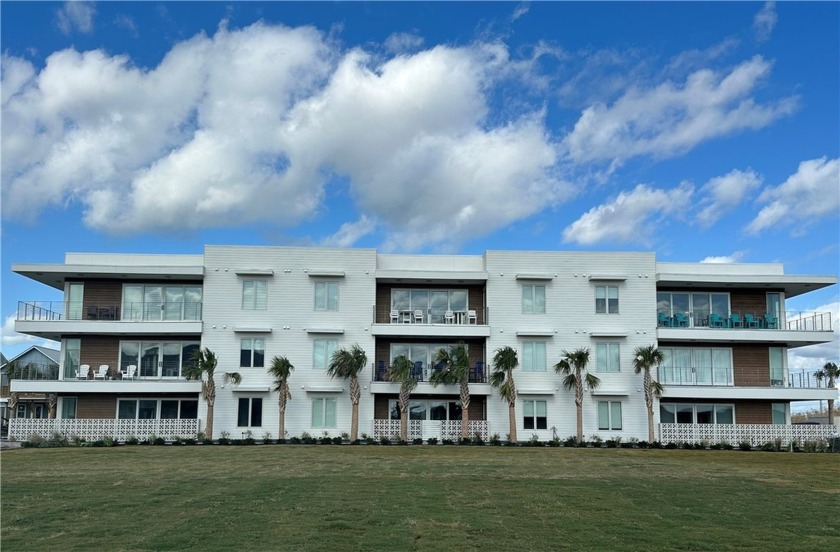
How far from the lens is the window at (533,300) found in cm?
3838

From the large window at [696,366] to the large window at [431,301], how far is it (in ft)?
32.3

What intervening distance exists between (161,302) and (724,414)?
26.8m

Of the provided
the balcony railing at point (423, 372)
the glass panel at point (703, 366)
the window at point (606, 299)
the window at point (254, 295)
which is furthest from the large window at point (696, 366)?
the window at point (254, 295)

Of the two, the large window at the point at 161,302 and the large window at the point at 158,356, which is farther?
the large window at the point at 158,356

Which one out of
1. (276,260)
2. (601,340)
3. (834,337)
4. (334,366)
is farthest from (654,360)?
(276,260)

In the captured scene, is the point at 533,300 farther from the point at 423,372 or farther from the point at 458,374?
the point at 423,372

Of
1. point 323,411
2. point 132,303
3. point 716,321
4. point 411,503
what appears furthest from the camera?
point 716,321

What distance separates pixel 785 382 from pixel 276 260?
24.5 meters

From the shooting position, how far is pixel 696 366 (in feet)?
129

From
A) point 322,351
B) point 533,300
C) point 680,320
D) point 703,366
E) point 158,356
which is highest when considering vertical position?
point 533,300

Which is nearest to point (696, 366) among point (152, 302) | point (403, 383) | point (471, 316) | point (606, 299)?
point (606, 299)

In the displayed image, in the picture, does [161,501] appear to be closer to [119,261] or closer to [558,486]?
[558,486]

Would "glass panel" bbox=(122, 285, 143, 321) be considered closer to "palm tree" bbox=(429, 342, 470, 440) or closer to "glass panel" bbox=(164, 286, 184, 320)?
"glass panel" bbox=(164, 286, 184, 320)

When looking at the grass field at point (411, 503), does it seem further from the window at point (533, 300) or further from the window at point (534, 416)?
the window at point (533, 300)
